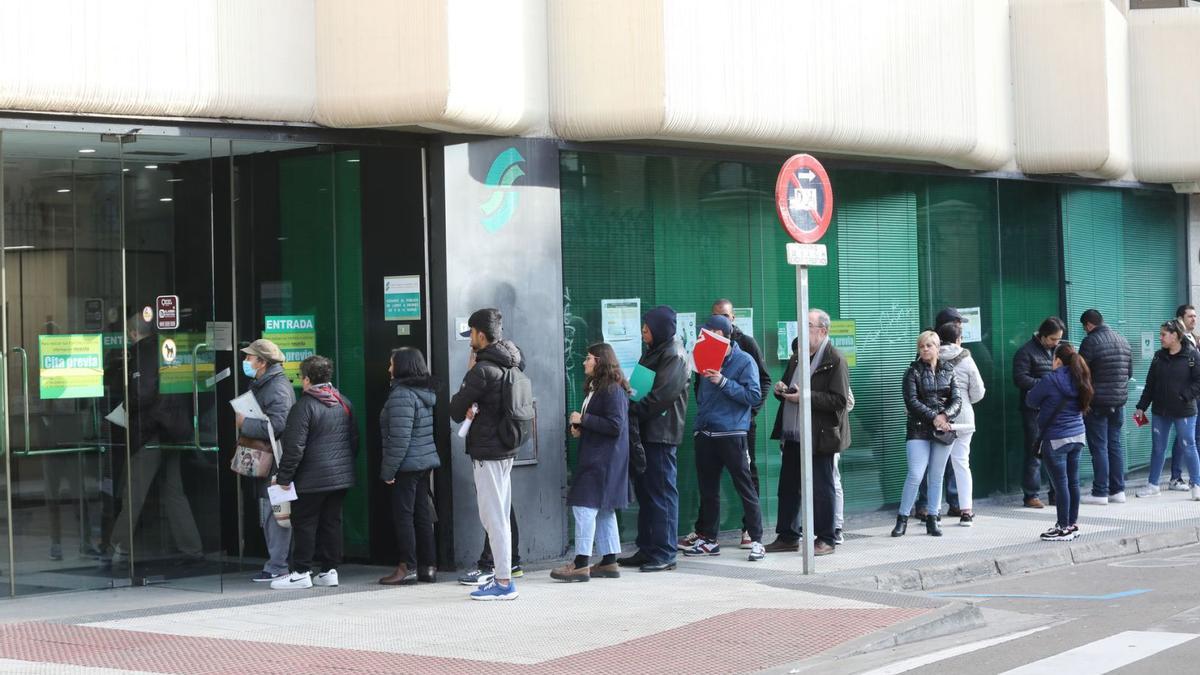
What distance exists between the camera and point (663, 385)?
11.7 meters

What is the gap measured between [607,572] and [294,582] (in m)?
2.36

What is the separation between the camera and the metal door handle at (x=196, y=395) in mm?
11734

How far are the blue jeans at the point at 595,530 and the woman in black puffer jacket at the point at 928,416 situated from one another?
3463 mm

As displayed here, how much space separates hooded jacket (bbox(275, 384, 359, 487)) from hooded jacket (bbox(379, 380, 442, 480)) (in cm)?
31

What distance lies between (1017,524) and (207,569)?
25.0 ft

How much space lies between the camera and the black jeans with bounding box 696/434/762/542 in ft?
40.4

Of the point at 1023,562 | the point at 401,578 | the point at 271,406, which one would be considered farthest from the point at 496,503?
the point at 1023,562

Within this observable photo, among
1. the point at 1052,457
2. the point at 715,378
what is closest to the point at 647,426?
the point at 715,378

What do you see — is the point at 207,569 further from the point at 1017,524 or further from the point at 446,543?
the point at 1017,524

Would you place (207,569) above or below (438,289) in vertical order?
below

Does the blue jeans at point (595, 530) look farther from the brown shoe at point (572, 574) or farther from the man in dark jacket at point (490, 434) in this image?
the man in dark jacket at point (490, 434)

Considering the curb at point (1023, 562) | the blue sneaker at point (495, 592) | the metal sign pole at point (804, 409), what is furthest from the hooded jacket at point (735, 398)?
the blue sneaker at point (495, 592)

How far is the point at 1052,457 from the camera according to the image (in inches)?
517

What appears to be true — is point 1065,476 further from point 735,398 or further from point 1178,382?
point 1178,382
